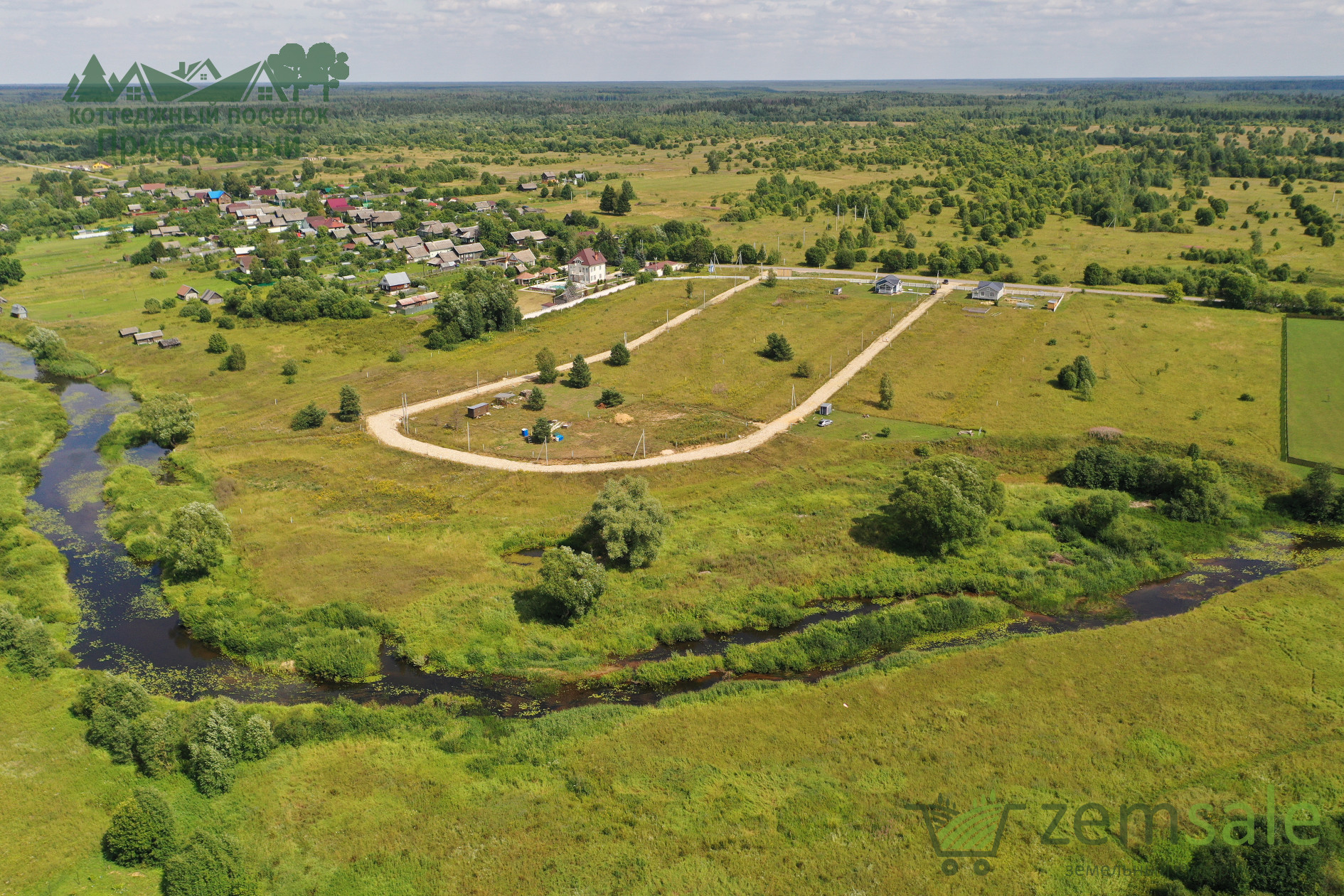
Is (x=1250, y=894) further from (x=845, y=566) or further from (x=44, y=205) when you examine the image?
(x=44, y=205)

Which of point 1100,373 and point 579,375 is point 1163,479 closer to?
point 1100,373

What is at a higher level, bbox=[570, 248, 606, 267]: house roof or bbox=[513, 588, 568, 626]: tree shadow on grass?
bbox=[570, 248, 606, 267]: house roof

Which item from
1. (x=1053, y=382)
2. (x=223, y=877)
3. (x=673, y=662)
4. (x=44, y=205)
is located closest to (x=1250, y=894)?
(x=673, y=662)

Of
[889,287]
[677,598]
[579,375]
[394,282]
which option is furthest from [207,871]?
[889,287]

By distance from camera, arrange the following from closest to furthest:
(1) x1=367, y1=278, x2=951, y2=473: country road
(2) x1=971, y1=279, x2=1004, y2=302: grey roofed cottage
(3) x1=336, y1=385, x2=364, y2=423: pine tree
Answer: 1. (1) x1=367, y1=278, x2=951, y2=473: country road
2. (3) x1=336, y1=385, x2=364, y2=423: pine tree
3. (2) x1=971, y1=279, x2=1004, y2=302: grey roofed cottage

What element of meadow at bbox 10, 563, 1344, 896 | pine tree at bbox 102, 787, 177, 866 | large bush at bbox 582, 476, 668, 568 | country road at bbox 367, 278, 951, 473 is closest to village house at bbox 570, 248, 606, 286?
country road at bbox 367, 278, 951, 473

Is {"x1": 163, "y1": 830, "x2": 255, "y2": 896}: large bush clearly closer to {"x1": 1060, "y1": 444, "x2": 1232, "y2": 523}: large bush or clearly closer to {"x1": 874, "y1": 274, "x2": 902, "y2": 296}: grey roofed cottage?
{"x1": 1060, "y1": 444, "x2": 1232, "y2": 523}: large bush

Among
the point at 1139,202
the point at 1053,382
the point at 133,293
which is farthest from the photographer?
the point at 1139,202
